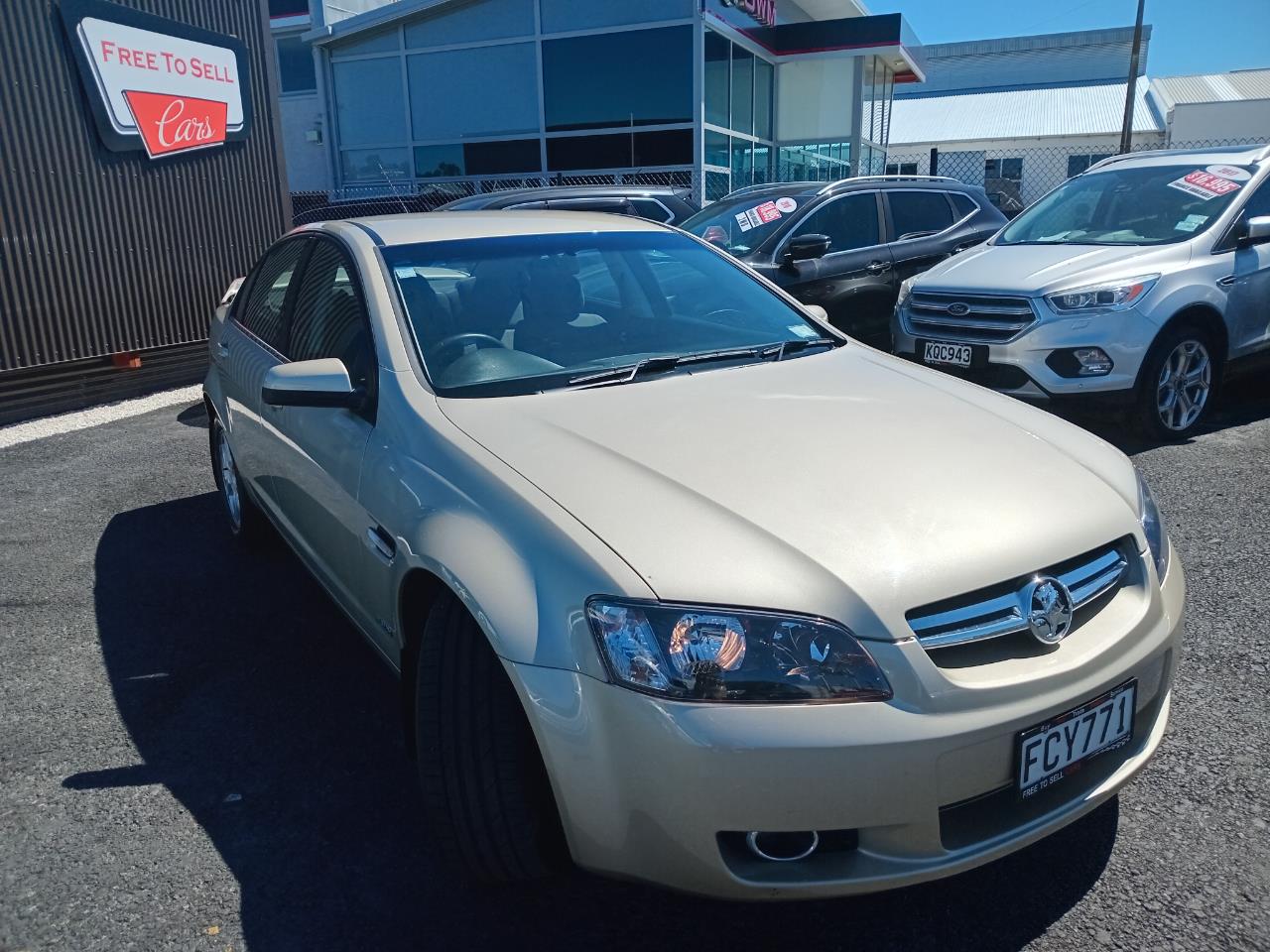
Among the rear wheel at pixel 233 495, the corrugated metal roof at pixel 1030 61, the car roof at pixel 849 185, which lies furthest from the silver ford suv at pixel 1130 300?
the corrugated metal roof at pixel 1030 61

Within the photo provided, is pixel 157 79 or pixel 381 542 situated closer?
pixel 381 542

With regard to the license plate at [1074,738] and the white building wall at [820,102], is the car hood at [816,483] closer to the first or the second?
the license plate at [1074,738]

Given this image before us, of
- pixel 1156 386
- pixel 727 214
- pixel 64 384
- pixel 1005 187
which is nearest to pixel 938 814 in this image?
pixel 1156 386

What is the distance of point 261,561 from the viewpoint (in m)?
4.48

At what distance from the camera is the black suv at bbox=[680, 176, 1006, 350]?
745cm

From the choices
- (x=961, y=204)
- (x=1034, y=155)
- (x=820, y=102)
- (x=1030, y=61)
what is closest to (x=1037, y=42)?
(x=1030, y=61)

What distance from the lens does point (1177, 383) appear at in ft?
18.7

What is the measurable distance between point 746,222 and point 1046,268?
2.77 m

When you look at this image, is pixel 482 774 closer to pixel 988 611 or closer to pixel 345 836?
pixel 345 836

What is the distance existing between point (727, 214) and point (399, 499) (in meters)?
6.37

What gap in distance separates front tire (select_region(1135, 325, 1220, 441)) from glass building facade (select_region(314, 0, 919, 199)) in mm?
11550

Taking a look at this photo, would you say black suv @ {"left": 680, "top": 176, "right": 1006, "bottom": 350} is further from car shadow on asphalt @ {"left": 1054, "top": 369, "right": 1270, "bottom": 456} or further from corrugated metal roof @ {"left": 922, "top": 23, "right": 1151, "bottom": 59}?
corrugated metal roof @ {"left": 922, "top": 23, "right": 1151, "bottom": 59}

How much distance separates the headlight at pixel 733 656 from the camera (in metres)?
1.79

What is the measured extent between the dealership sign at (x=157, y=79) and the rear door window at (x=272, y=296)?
4197mm
